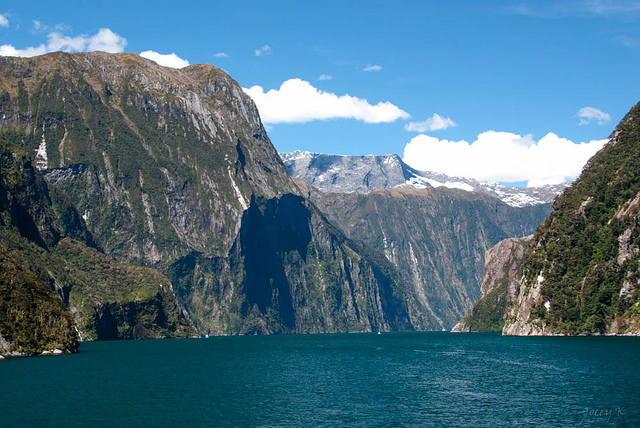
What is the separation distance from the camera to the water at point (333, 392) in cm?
7931

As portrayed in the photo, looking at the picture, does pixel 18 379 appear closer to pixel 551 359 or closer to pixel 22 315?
pixel 22 315

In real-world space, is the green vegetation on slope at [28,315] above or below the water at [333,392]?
above

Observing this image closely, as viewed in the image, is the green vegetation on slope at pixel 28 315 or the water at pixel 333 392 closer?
the water at pixel 333 392

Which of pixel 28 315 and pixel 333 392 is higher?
pixel 28 315

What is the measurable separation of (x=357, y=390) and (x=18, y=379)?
182 feet

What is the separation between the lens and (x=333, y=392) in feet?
340

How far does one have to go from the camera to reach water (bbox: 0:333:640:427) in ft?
260

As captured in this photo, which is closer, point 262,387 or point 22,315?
point 262,387

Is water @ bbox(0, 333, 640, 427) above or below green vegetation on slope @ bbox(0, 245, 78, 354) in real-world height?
below

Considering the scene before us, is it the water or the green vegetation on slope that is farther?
the green vegetation on slope

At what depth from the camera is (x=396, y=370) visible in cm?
13838

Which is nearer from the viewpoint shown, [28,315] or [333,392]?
[333,392]

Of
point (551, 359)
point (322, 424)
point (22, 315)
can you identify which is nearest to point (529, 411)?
point (322, 424)

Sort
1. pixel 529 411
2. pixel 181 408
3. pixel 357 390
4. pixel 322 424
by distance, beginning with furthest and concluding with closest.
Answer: pixel 357 390, pixel 181 408, pixel 529 411, pixel 322 424
